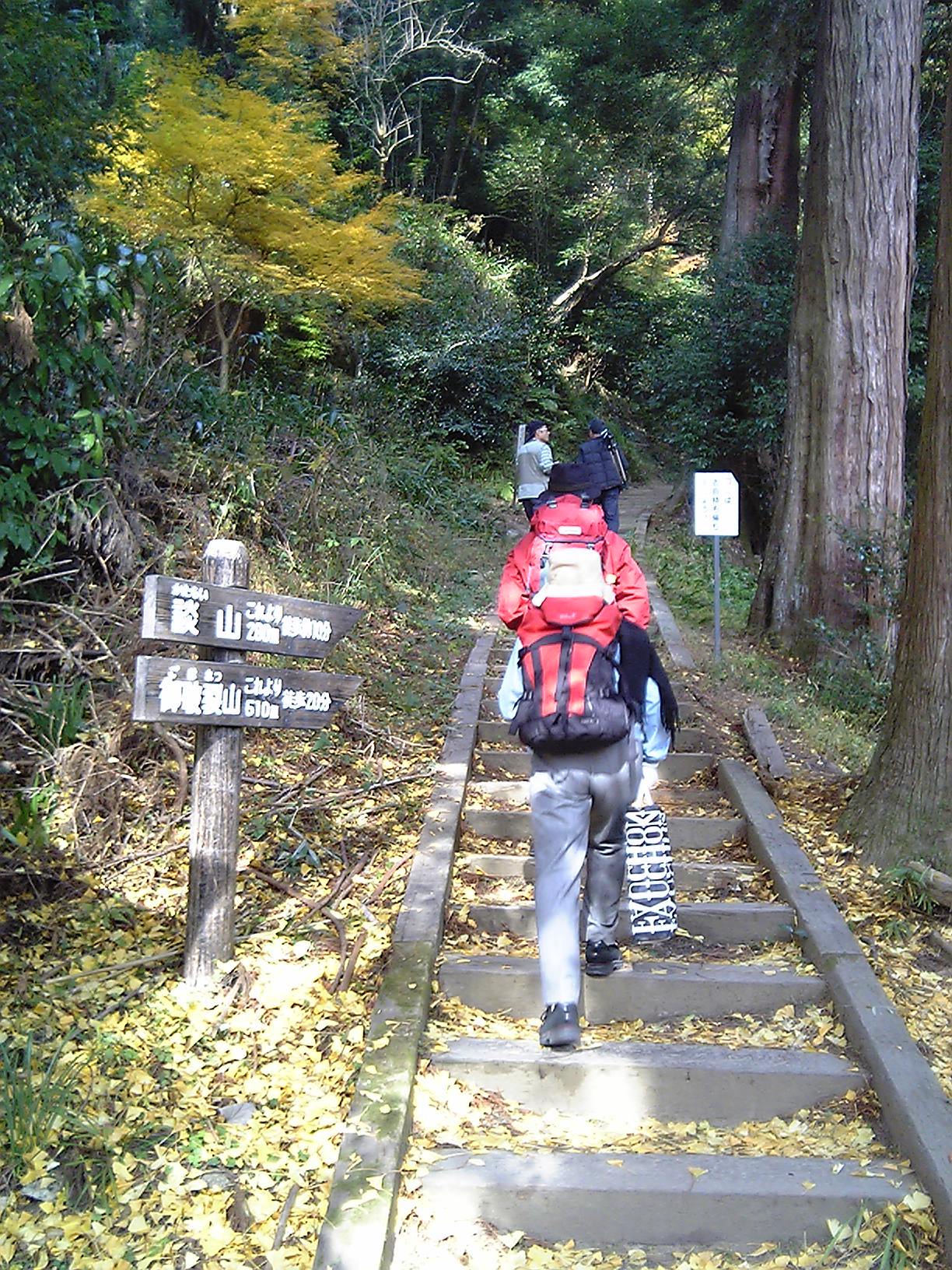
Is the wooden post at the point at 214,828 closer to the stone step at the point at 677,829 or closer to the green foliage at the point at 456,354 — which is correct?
the stone step at the point at 677,829

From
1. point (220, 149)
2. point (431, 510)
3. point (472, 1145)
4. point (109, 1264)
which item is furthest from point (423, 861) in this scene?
point (431, 510)

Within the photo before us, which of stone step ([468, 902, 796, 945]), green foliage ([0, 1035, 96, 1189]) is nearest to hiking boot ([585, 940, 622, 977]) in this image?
stone step ([468, 902, 796, 945])

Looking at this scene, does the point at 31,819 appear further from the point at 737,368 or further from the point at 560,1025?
the point at 737,368

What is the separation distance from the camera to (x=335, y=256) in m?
12.2

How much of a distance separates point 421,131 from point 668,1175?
84.3ft

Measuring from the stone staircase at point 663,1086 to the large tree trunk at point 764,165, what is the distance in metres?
13.7

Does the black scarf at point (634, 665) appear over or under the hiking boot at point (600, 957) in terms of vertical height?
over

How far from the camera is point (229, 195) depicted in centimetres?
1146

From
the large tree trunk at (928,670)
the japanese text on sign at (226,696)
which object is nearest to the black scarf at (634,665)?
the japanese text on sign at (226,696)

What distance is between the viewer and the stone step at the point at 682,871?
212 inches

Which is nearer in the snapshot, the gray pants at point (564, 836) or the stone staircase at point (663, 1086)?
the stone staircase at point (663, 1086)

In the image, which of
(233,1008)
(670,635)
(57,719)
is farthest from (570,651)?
(670,635)

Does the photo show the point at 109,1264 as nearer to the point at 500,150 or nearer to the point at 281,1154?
the point at 281,1154

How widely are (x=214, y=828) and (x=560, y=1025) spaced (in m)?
1.46
